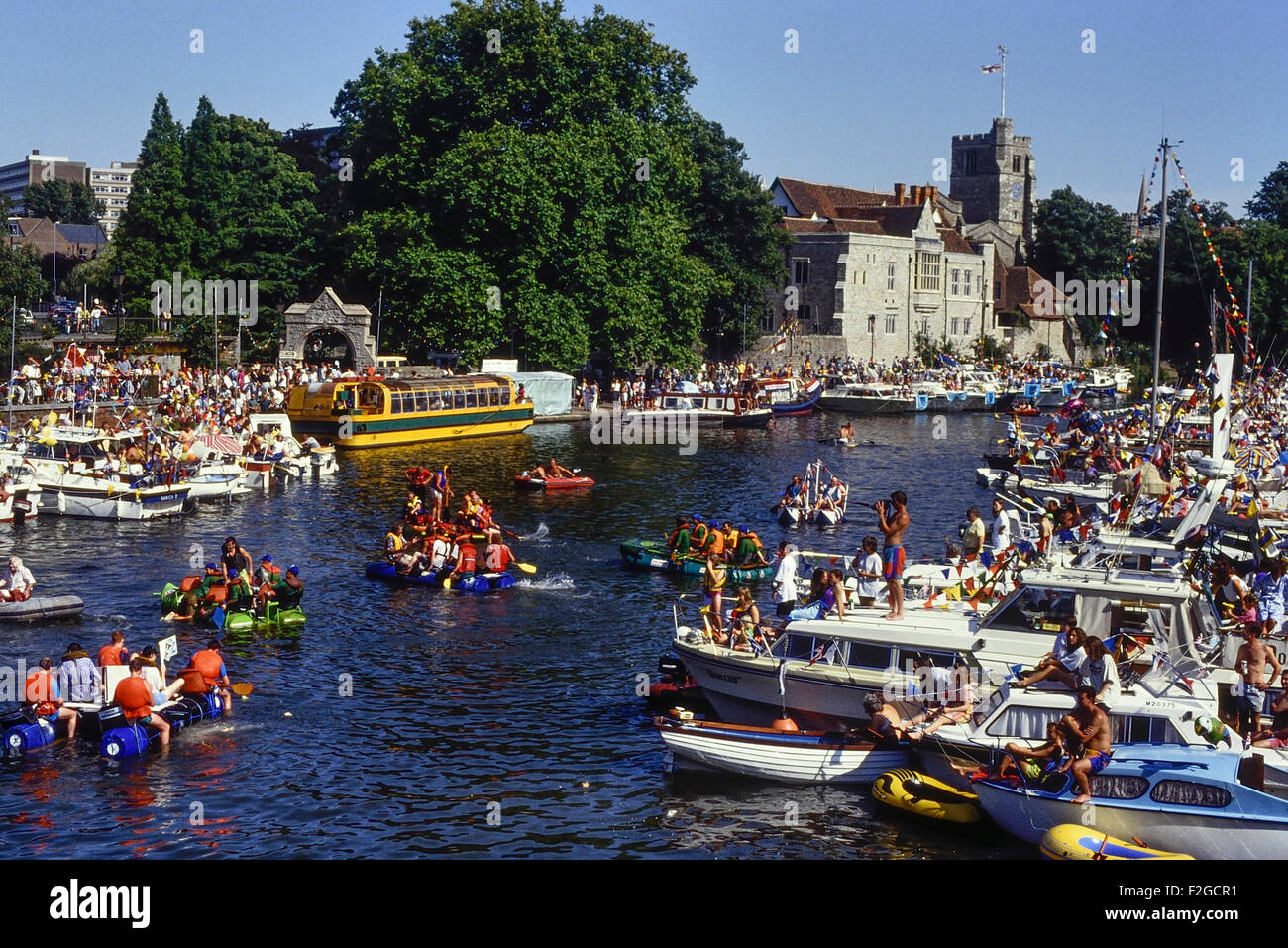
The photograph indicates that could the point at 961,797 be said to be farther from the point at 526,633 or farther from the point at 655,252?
the point at 655,252

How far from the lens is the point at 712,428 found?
3371 inches

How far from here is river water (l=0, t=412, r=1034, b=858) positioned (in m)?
22.2

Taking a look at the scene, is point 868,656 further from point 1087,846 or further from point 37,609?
point 37,609

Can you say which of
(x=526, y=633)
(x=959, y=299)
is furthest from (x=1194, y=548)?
(x=959, y=299)

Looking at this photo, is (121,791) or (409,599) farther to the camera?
(409,599)

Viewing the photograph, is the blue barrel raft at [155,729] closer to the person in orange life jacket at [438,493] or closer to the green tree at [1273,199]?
the person in orange life jacket at [438,493]

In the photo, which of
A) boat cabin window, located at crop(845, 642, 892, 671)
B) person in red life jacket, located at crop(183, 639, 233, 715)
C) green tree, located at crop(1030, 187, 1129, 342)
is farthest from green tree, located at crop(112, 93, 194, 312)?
green tree, located at crop(1030, 187, 1129, 342)

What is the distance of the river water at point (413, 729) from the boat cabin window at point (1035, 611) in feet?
14.2

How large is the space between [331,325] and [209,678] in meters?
54.3

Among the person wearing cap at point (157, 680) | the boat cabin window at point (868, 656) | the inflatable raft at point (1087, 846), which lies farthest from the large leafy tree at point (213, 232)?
the inflatable raft at point (1087, 846)

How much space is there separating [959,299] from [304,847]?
11349 centimetres

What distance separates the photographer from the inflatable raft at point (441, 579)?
3878 centimetres

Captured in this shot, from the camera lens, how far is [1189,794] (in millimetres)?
19938
